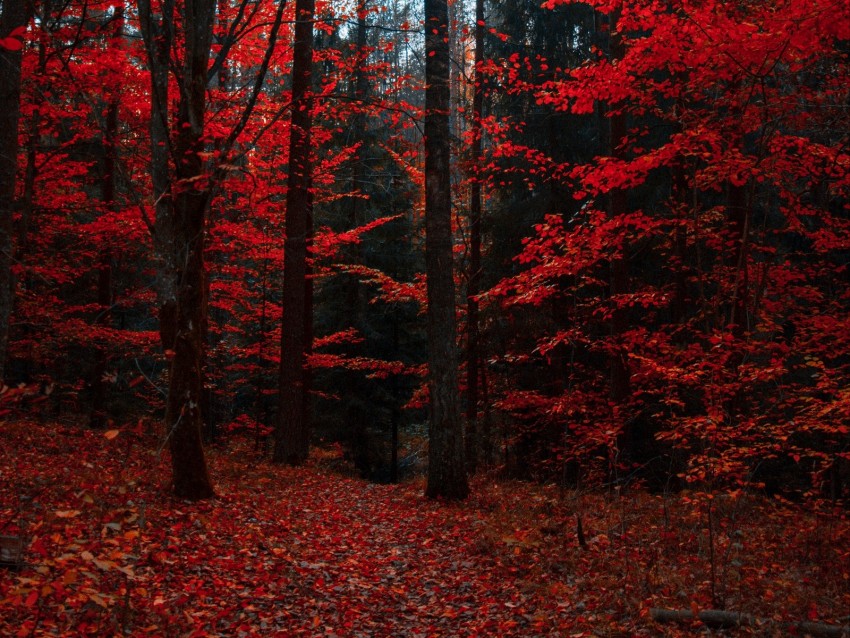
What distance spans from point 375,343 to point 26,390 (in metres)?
19.0

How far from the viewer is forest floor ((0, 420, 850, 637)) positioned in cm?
487

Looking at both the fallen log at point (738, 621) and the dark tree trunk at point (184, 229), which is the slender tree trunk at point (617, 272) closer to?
the fallen log at point (738, 621)

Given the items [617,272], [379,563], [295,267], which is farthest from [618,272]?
[379,563]

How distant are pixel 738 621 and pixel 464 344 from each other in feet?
40.8

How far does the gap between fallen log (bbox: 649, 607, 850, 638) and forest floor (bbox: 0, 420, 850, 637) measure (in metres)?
0.05

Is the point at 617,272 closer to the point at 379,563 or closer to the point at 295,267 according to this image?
the point at 295,267

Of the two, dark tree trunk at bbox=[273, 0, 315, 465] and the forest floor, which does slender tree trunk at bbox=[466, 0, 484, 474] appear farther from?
the forest floor

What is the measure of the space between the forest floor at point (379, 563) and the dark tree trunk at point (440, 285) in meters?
0.74

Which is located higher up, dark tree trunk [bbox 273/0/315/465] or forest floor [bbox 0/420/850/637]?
dark tree trunk [bbox 273/0/315/465]

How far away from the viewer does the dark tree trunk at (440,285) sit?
10.5 metres

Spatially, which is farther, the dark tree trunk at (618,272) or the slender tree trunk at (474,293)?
the slender tree trunk at (474,293)

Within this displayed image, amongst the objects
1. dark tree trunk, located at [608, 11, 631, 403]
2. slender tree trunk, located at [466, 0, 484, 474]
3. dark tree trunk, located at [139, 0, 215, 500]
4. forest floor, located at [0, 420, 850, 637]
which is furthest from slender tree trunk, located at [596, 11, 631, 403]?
dark tree trunk, located at [139, 0, 215, 500]

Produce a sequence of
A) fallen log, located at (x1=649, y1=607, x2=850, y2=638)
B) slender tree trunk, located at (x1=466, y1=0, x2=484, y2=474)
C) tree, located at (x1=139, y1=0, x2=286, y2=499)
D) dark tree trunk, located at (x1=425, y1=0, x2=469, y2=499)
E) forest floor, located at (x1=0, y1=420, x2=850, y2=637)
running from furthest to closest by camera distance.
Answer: slender tree trunk, located at (x1=466, y1=0, x2=484, y2=474) → dark tree trunk, located at (x1=425, y1=0, x2=469, y2=499) → tree, located at (x1=139, y1=0, x2=286, y2=499) → forest floor, located at (x1=0, y1=420, x2=850, y2=637) → fallen log, located at (x1=649, y1=607, x2=850, y2=638)

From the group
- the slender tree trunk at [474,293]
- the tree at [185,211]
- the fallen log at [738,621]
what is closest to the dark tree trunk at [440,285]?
the tree at [185,211]
